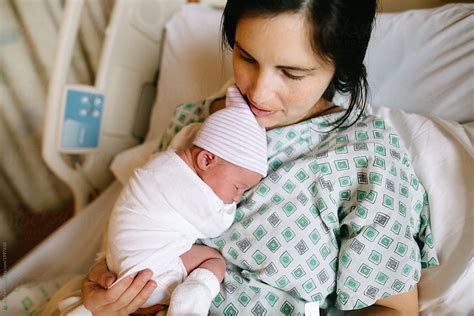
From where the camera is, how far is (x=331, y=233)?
3.24 feet

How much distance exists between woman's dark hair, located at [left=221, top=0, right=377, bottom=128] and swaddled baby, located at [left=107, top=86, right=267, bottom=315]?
9.5 inches

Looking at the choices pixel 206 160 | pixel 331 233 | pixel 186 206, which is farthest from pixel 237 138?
pixel 331 233

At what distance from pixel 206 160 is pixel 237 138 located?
9 centimetres

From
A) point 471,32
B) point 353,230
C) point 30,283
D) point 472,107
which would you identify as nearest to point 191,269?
point 353,230

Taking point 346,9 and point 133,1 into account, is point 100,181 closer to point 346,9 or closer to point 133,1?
point 133,1

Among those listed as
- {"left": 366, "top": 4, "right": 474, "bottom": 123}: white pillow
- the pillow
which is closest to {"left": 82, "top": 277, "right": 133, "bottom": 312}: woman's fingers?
the pillow

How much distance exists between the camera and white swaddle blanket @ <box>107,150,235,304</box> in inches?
35.9

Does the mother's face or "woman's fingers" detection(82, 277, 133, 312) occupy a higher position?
the mother's face

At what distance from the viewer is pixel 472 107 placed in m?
1.23

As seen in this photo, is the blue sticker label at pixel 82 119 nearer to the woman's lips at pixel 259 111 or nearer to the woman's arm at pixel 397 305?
the woman's lips at pixel 259 111

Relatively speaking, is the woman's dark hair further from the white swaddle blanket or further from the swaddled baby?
the white swaddle blanket

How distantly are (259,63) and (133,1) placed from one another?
0.86 metres

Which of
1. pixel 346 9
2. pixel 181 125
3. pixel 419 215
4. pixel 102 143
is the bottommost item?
pixel 102 143

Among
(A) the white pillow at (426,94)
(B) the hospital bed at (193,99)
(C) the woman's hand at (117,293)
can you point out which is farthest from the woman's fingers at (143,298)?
(A) the white pillow at (426,94)
